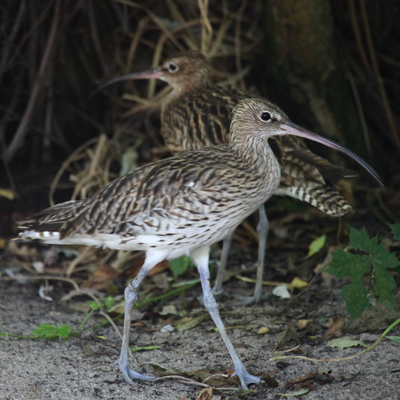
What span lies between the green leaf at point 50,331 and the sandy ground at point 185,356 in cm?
5

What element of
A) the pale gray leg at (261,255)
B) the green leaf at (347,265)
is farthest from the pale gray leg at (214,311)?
the pale gray leg at (261,255)

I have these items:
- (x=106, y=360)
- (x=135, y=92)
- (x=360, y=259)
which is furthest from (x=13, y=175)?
(x=360, y=259)

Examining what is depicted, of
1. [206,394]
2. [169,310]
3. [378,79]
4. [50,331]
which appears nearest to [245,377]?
[206,394]

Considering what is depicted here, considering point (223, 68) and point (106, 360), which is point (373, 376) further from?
point (223, 68)

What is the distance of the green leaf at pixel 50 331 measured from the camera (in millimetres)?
3541

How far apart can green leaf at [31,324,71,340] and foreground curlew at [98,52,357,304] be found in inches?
46.8

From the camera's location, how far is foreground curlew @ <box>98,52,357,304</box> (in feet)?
12.4

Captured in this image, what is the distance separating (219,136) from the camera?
4160mm

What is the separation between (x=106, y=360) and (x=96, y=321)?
0.55m

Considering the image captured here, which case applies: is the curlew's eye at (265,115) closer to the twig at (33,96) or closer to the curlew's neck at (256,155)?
the curlew's neck at (256,155)

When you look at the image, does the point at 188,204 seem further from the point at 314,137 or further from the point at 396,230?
the point at 396,230

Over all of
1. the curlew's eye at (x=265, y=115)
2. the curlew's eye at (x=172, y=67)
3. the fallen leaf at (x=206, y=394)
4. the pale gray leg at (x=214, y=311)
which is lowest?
the fallen leaf at (x=206, y=394)

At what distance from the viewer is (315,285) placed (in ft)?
13.7

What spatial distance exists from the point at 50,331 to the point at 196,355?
879 mm
